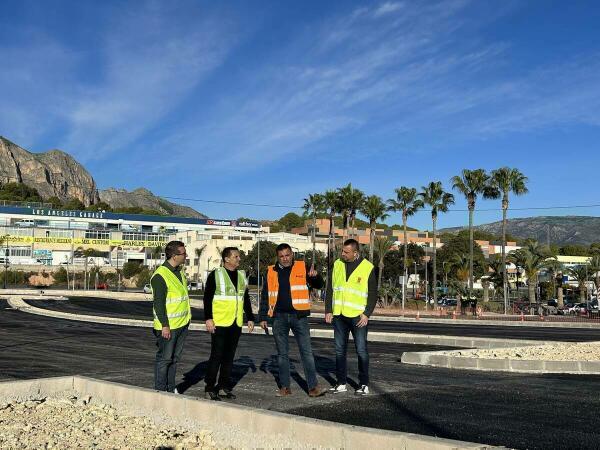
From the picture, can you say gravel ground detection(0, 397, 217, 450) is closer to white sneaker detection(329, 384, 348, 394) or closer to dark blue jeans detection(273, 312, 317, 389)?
dark blue jeans detection(273, 312, 317, 389)

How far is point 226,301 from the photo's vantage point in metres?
7.68

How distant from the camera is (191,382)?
9.25 metres

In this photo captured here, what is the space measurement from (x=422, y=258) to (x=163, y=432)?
105587mm

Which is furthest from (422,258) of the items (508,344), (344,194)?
(508,344)

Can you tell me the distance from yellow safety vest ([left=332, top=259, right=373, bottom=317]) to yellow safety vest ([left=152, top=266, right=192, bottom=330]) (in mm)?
1846

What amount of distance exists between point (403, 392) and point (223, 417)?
295 cm

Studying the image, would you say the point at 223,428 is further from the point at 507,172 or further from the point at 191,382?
the point at 507,172

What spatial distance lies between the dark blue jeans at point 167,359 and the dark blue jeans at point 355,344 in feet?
6.25

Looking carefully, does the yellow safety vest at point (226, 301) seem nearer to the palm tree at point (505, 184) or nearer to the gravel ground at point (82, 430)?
the gravel ground at point (82, 430)

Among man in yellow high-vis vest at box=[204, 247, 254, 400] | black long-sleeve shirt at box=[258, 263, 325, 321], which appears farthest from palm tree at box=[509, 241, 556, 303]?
man in yellow high-vis vest at box=[204, 247, 254, 400]

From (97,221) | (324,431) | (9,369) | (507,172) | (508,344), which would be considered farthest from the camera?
(97,221)

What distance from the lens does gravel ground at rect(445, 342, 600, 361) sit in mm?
11555

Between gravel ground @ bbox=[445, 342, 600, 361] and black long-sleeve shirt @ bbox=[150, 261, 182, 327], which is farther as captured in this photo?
gravel ground @ bbox=[445, 342, 600, 361]

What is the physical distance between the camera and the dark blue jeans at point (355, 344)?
310 inches
